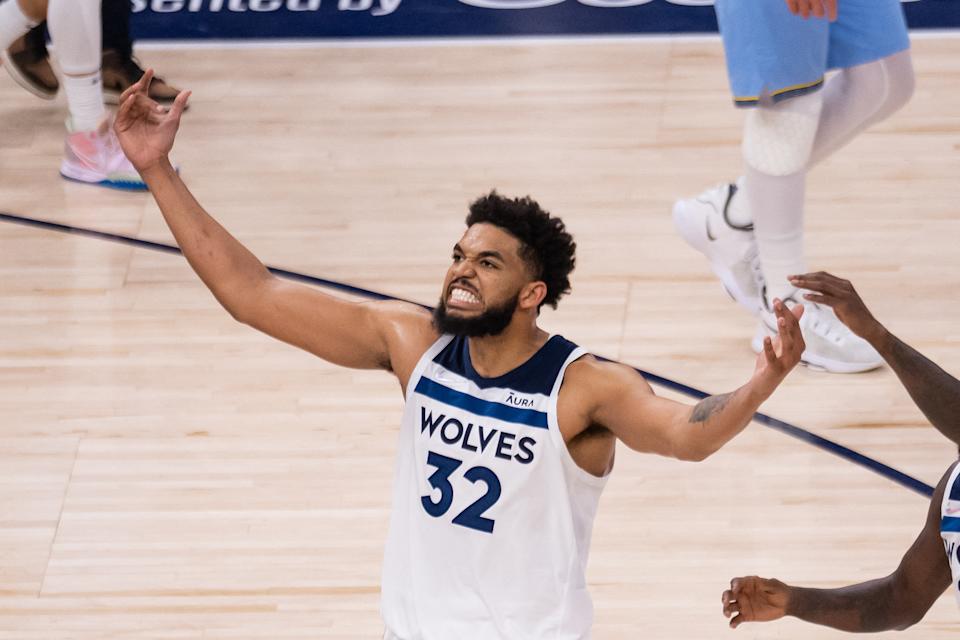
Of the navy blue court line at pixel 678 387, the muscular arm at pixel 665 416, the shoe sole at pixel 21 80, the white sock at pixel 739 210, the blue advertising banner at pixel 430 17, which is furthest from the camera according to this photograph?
the blue advertising banner at pixel 430 17

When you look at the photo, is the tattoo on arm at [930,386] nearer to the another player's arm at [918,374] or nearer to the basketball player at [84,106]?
the another player's arm at [918,374]

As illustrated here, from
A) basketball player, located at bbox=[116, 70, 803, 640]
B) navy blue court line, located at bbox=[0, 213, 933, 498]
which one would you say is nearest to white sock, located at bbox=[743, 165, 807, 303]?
navy blue court line, located at bbox=[0, 213, 933, 498]

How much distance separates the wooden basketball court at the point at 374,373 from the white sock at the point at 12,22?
0.48 metres

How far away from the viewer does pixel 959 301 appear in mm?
5188

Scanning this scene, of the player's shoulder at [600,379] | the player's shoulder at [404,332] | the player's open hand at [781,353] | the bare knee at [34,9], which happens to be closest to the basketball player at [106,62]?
the bare knee at [34,9]

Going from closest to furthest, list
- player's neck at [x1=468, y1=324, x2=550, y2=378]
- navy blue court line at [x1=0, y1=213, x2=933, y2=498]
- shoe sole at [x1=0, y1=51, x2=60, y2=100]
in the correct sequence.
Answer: player's neck at [x1=468, y1=324, x2=550, y2=378] → navy blue court line at [x1=0, y1=213, x2=933, y2=498] → shoe sole at [x1=0, y1=51, x2=60, y2=100]

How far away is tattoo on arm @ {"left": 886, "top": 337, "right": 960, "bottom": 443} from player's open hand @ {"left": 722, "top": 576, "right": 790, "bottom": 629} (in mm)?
449

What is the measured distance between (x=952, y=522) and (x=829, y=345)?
75.4 inches

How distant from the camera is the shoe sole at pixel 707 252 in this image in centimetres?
→ 511

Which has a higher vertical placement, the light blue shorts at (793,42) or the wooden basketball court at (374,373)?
the light blue shorts at (793,42)

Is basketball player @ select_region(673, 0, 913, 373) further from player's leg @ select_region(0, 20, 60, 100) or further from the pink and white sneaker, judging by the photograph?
player's leg @ select_region(0, 20, 60, 100)

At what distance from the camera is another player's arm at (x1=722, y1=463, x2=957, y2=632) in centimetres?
314

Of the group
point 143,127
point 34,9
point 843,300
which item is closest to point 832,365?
point 843,300

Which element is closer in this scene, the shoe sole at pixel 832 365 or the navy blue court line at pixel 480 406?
the navy blue court line at pixel 480 406
